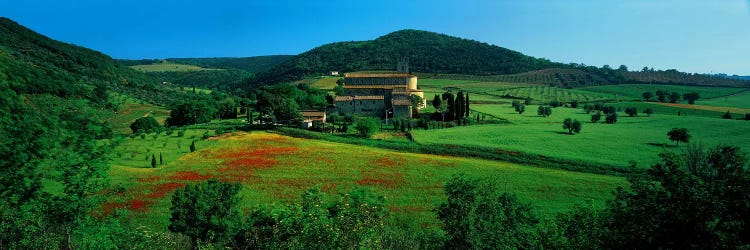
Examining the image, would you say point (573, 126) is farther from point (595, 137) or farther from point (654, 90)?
point (654, 90)

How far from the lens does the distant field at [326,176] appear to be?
3581cm

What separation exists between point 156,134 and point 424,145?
143 ft

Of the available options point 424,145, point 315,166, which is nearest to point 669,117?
point 424,145

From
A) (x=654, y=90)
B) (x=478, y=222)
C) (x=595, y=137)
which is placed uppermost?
(x=654, y=90)

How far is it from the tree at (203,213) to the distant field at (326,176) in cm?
692

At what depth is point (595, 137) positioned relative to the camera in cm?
6812

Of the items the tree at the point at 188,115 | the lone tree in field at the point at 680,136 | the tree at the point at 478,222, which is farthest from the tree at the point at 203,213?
the tree at the point at 188,115

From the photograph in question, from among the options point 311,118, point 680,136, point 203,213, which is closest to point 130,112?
point 311,118

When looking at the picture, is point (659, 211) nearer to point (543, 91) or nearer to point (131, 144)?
point (131, 144)

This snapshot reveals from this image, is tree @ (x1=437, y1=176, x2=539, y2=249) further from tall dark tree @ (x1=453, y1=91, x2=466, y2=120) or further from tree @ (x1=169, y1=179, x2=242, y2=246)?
tall dark tree @ (x1=453, y1=91, x2=466, y2=120)

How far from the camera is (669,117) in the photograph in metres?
92.6

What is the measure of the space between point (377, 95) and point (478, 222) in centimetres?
7439

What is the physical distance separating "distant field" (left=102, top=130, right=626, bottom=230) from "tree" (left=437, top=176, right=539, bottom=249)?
10426mm

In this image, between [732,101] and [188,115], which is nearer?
[188,115]
